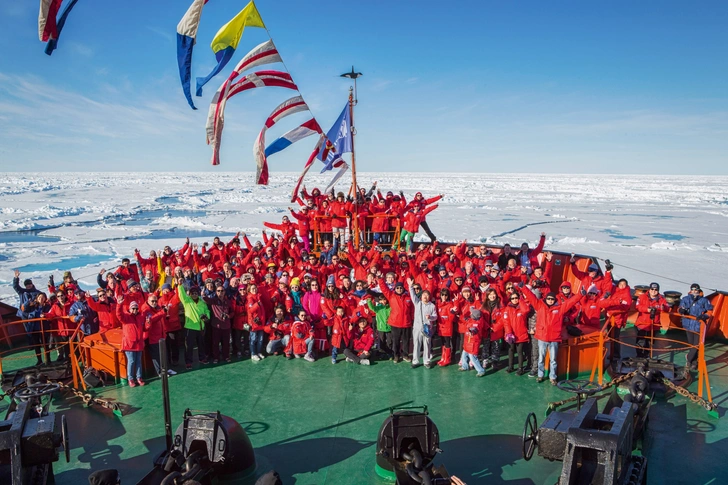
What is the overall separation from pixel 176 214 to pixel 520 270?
36300 mm

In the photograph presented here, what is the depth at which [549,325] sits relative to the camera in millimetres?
8039

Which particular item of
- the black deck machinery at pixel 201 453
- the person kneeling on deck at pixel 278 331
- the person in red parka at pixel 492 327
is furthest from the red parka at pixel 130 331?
the person in red parka at pixel 492 327

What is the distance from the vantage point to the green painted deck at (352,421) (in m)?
5.96

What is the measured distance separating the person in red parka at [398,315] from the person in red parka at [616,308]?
11.0 feet

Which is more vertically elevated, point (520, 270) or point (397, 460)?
point (520, 270)

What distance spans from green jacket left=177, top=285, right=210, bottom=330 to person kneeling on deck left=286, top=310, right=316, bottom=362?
1.57 metres

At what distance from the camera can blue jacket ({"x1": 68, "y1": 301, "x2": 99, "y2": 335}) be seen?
8789mm

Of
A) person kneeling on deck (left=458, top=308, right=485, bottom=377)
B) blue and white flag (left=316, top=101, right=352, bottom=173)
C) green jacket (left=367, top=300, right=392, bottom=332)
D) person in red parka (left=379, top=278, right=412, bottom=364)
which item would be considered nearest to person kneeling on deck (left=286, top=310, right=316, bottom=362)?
green jacket (left=367, top=300, right=392, bottom=332)

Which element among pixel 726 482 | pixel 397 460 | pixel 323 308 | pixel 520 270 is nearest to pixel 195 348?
pixel 323 308

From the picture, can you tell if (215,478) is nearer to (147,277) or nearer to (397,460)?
(397,460)

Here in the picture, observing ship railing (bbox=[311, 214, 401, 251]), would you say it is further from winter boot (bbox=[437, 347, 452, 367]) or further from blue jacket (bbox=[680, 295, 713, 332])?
blue jacket (bbox=[680, 295, 713, 332])

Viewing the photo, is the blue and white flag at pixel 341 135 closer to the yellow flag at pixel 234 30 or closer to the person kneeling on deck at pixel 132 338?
the yellow flag at pixel 234 30

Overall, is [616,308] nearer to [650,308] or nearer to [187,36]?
[650,308]

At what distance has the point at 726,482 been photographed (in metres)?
5.68
